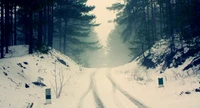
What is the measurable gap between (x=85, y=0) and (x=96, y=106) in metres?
36.9

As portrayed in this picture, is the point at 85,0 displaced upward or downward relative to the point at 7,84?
upward

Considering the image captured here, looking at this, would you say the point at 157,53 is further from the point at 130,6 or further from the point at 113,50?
the point at 113,50

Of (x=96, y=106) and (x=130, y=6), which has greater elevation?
(x=130, y=6)

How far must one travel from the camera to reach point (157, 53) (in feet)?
101

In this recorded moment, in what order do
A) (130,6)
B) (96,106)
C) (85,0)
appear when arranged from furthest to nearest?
1. (85,0)
2. (130,6)
3. (96,106)

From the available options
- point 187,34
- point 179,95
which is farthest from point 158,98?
point 187,34

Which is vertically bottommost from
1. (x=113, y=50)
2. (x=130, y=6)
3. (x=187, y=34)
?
(x=113, y=50)

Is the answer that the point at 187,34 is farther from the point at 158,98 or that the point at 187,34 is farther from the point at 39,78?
the point at 39,78

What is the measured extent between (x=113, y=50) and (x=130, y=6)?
37654mm

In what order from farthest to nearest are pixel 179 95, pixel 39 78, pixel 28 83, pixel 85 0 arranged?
pixel 85 0 < pixel 39 78 < pixel 28 83 < pixel 179 95

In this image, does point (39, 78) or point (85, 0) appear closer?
point (39, 78)

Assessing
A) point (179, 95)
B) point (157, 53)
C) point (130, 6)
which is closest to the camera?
point (179, 95)

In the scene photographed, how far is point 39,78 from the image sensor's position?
61.6 feet

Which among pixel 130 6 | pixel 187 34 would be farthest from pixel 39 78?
pixel 130 6
